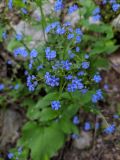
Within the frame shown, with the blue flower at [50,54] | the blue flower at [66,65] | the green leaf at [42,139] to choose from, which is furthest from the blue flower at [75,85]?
the green leaf at [42,139]

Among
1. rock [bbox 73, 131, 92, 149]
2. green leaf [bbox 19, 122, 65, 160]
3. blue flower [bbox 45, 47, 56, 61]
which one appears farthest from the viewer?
rock [bbox 73, 131, 92, 149]

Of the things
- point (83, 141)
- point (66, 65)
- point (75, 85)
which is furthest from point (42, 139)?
point (66, 65)

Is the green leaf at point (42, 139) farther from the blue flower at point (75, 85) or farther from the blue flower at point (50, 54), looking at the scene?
the blue flower at point (50, 54)

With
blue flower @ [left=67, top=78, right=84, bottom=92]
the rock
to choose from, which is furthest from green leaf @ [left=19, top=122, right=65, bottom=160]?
blue flower @ [left=67, top=78, right=84, bottom=92]

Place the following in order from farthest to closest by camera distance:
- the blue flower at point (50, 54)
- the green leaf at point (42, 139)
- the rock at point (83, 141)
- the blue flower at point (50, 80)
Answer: the rock at point (83, 141) < the green leaf at point (42, 139) < the blue flower at point (50, 54) < the blue flower at point (50, 80)

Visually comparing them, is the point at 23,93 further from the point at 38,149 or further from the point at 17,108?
the point at 38,149

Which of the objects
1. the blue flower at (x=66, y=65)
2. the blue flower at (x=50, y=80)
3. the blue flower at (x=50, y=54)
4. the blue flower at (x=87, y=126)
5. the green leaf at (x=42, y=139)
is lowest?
the blue flower at (x=87, y=126)

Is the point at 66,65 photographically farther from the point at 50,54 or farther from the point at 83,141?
the point at 83,141

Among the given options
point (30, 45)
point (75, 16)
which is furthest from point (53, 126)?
point (75, 16)

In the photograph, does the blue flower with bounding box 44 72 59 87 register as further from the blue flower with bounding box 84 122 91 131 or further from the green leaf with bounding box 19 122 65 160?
the blue flower with bounding box 84 122 91 131

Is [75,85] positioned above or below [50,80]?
below
